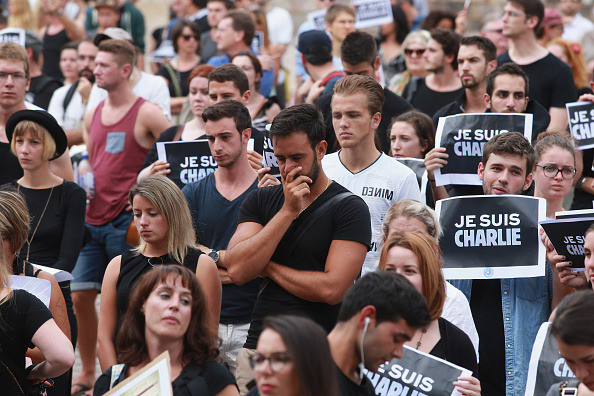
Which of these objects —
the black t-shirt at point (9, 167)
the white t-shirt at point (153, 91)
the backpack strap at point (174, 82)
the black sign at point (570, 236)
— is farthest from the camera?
the backpack strap at point (174, 82)

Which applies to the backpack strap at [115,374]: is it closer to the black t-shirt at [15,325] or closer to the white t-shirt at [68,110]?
the black t-shirt at [15,325]

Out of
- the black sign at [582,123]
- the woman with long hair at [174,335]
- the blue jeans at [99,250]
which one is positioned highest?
the black sign at [582,123]

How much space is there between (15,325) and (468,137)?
3701mm

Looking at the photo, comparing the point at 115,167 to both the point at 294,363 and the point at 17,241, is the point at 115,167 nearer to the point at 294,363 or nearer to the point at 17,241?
the point at 17,241

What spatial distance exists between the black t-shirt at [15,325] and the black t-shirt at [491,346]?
8.26 ft

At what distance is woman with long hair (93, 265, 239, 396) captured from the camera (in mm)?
4105

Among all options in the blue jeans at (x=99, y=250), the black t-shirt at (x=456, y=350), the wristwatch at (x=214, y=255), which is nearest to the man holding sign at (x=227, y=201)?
the wristwatch at (x=214, y=255)

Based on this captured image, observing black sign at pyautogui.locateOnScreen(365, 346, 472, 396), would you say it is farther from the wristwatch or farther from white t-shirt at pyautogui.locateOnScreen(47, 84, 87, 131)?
white t-shirt at pyautogui.locateOnScreen(47, 84, 87, 131)

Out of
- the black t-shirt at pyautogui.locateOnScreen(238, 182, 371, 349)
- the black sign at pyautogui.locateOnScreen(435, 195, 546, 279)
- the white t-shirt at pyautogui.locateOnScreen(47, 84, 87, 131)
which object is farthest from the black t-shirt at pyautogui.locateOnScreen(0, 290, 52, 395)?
the white t-shirt at pyautogui.locateOnScreen(47, 84, 87, 131)

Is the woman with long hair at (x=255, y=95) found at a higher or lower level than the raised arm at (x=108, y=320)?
higher

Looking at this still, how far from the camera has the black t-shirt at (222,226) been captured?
5863 mm

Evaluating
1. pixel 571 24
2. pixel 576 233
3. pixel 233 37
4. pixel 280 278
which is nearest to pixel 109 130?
pixel 233 37

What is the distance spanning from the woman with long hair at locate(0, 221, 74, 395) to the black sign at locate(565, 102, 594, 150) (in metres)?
4.35

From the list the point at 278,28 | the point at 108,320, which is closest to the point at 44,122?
the point at 108,320
